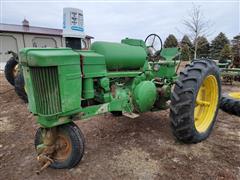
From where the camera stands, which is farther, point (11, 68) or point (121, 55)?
point (11, 68)

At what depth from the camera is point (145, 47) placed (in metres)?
3.66

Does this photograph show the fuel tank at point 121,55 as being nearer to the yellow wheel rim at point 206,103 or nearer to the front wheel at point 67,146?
the front wheel at point 67,146

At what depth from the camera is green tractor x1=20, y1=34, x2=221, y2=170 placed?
89.0 inches

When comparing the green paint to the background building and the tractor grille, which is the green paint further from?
the background building

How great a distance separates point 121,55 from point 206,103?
64.7 inches

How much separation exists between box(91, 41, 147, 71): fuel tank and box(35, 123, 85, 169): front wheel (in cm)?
104

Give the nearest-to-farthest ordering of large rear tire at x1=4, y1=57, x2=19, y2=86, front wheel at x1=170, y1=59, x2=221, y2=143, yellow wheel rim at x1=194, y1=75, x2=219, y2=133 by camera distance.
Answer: front wheel at x1=170, y1=59, x2=221, y2=143 → yellow wheel rim at x1=194, y1=75, x2=219, y2=133 → large rear tire at x1=4, y1=57, x2=19, y2=86

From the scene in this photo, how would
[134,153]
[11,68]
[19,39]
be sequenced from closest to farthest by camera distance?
1. [134,153]
2. [11,68]
3. [19,39]

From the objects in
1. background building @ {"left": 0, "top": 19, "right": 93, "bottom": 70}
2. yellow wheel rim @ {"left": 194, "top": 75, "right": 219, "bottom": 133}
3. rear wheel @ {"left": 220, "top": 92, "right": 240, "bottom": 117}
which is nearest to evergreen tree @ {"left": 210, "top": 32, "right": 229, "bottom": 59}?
background building @ {"left": 0, "top": 19, "right": 93, "bottom": 70}

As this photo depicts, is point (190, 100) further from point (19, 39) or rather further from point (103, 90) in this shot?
point (19, 39)

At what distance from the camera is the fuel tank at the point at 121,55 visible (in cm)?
291

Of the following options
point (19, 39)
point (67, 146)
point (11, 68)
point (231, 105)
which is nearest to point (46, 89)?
point (67, 146)

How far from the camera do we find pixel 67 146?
258 centimetres

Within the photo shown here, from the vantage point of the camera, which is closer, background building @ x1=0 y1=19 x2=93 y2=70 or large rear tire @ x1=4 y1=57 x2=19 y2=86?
large rear tire @ x1=4 y1=57 x2=19 y2=86
